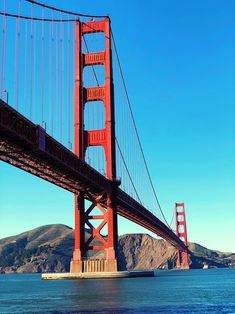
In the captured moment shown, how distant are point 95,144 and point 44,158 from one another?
17.2 m

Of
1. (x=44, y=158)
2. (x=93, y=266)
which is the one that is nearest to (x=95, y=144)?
(x=93, y=266)

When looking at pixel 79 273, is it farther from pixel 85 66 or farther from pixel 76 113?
pixel 85 66

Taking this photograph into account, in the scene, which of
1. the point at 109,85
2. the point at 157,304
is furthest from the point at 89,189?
the point at 157,304

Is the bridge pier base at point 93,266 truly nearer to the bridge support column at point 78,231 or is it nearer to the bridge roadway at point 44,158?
the bridge support column at point 78,231

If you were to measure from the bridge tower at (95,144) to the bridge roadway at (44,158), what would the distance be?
4.66 feet

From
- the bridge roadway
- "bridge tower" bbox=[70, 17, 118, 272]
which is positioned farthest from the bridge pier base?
the bridge roadway

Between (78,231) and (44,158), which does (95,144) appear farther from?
(44,158)

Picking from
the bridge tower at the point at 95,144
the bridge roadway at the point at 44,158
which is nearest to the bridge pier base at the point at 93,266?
the bridge tower at the point at 95,144

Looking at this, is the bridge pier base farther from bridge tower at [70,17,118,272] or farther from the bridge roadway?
the bridge roadway

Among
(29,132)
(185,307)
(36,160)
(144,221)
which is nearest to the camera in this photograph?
(185,307)

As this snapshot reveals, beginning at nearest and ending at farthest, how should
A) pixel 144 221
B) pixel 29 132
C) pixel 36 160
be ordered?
pixel 29 132, pixel 36 160, pixel 144 221

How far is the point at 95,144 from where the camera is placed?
55938mm

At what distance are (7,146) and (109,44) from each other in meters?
27.6

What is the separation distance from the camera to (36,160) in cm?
3912
